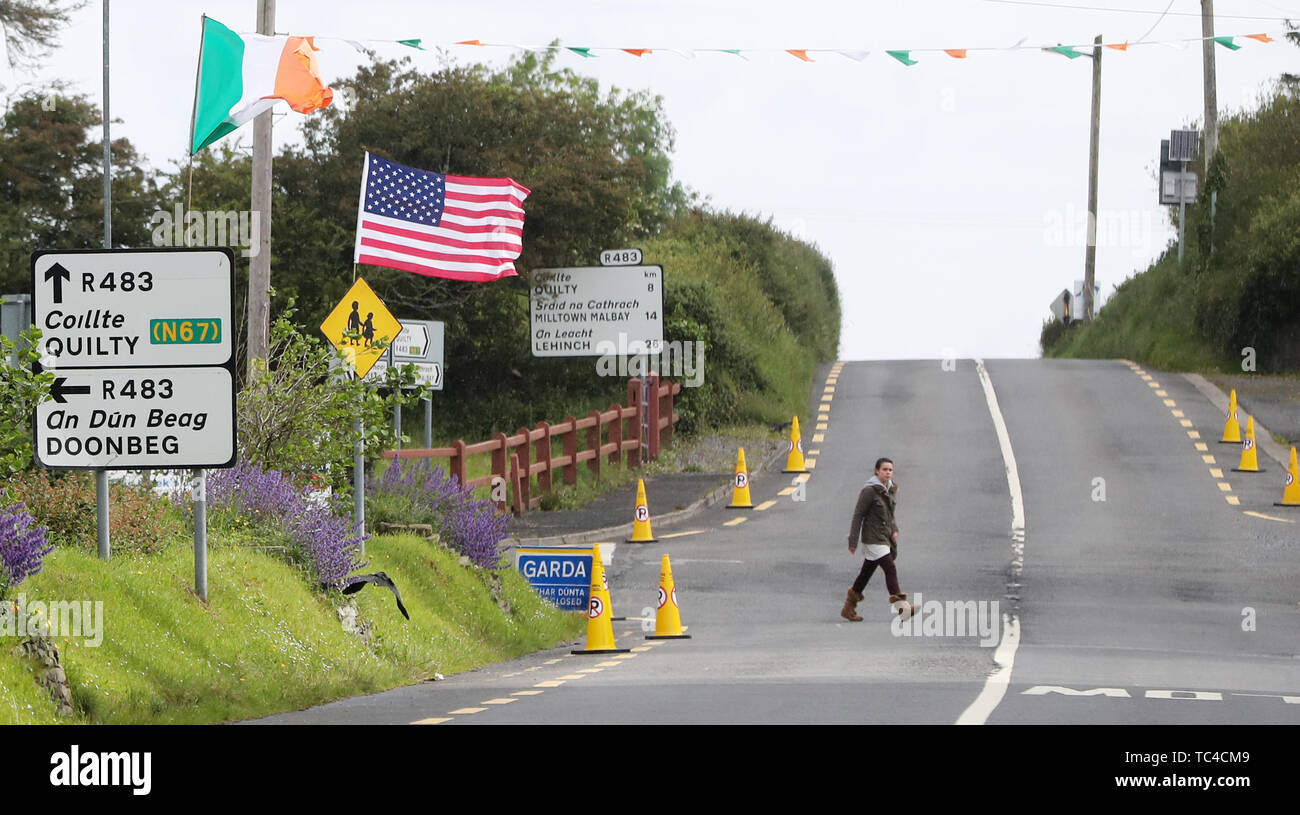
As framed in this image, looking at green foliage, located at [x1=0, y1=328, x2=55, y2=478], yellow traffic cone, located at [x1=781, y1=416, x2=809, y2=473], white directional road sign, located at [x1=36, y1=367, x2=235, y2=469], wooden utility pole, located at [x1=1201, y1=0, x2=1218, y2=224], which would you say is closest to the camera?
green foliage, located at [x1=0, y1=328, x2=55, y2=478]

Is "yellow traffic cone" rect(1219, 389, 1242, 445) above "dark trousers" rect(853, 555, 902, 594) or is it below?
above

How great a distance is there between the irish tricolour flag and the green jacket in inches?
282

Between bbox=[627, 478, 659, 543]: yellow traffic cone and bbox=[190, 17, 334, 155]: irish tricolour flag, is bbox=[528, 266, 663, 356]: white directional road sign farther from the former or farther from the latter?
bbox=[190, 17, 334, 155]: irish tricolour flag

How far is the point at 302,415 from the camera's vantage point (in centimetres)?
1733

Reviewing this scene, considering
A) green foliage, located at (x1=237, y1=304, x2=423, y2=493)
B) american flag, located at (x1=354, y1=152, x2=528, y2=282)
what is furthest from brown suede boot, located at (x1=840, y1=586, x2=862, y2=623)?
american flag, located at (x1=354, y1=152, x2=528, y2=282)

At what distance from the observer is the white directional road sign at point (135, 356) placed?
1270 cm

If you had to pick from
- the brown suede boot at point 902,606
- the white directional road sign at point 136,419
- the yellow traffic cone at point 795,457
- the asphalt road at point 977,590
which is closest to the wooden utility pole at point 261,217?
the asphalt road at point 977,590

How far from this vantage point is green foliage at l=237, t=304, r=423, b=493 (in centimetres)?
1692

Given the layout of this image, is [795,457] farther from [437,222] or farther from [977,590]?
[977,590]

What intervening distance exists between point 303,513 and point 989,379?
32183mm

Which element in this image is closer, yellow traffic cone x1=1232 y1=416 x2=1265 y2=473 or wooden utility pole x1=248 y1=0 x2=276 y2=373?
wooden utility pole x1=248 y1=0 x2=276 y2=373

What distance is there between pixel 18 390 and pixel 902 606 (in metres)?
10.3
